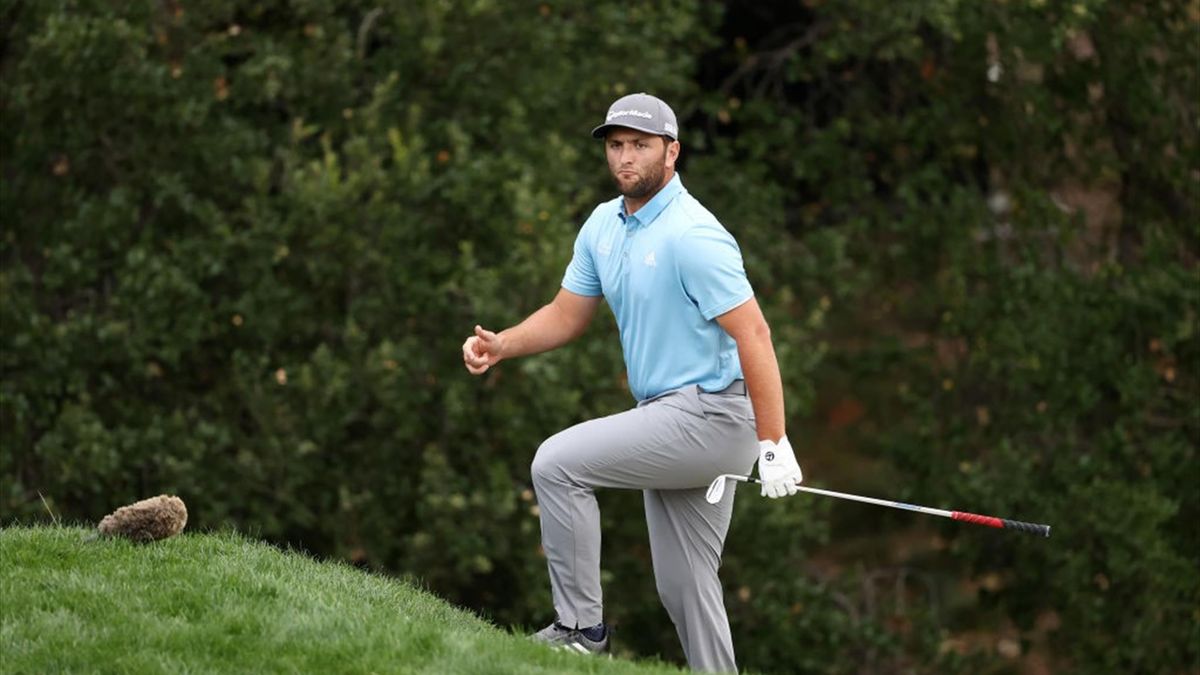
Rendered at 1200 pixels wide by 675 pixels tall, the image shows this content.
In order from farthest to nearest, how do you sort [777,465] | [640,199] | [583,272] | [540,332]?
[540,332] → [583,272] → [640,199] → [777,465]

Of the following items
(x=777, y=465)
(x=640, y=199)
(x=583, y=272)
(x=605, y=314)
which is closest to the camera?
(x=777, y=465)

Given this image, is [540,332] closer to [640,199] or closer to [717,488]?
[640,199]

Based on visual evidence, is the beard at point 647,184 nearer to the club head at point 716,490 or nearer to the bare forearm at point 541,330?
the bare forearm at point 541,330

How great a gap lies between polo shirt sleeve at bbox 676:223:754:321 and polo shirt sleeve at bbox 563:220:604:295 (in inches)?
24.7

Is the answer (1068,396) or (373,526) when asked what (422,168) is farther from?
(1068,396)

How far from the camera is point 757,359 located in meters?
7.01

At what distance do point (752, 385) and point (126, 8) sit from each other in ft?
27.7

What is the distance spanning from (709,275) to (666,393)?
1.68 feet

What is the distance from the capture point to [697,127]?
1797 centimetres

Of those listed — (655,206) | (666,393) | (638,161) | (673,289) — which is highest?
(638,161)

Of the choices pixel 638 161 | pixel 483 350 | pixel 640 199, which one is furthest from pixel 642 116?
pixel 483 350

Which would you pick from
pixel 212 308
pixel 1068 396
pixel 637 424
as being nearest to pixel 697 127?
pixel 1068 396

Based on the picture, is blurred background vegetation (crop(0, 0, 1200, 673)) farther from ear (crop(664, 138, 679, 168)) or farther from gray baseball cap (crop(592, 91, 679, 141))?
gray baseball cap (crop(592, 91, 679, 141))

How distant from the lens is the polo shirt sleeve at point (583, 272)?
7.66 meters
